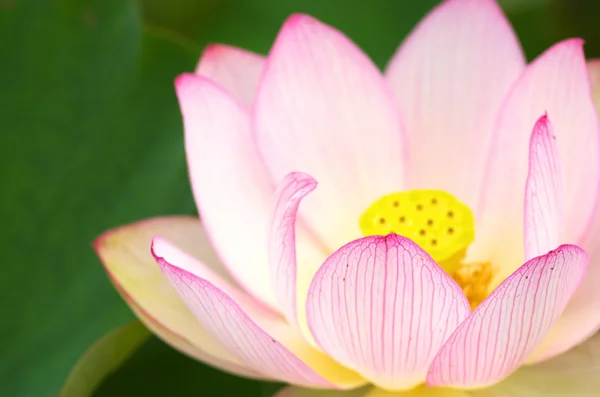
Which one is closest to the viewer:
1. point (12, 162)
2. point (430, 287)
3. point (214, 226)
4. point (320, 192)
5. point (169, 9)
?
point (430, 287)

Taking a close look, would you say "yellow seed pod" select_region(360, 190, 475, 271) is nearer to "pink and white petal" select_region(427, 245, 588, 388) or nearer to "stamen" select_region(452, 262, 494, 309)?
"stamen" select_region(452, 262, 494, 309)

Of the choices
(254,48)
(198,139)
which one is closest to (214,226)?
(198,139)

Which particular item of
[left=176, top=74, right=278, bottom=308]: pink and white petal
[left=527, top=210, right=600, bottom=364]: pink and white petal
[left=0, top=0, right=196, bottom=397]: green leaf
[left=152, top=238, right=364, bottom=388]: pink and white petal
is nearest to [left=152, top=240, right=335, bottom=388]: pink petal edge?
[left=152, top=238, right=364, bottom=388]: pink and white petal

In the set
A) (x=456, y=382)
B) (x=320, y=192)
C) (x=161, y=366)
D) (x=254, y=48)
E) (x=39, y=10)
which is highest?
(x=39, y=10)

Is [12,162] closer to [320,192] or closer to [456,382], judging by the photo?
[320,192]

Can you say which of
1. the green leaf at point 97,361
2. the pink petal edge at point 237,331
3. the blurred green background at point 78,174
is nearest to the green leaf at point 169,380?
the blurred green background at point 78,174

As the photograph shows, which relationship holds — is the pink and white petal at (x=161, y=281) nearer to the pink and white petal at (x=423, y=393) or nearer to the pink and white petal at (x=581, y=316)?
the pink and white petal at (x=423, y=393)

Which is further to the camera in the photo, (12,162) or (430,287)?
(12,162)
